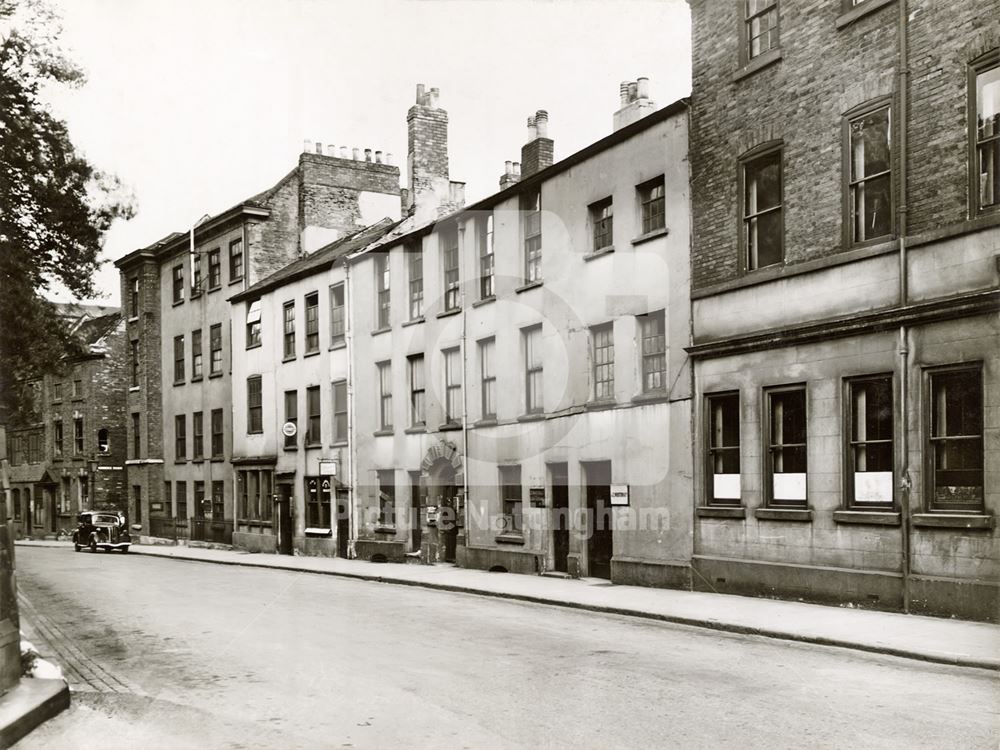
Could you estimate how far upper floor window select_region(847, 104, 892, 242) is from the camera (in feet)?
49.2

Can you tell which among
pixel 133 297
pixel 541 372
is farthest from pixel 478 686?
pixel 133 297

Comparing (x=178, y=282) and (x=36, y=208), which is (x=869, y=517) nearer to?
(x=36, y=208)

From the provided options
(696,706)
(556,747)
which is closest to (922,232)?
(696,706)

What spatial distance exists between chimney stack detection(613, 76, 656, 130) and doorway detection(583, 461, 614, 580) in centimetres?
794

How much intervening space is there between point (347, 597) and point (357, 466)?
12.3 m

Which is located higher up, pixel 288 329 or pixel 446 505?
pixel 288 329

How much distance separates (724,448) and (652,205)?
526 centimetres

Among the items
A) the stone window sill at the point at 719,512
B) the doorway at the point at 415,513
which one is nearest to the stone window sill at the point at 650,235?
the stone window sill at the point at 719,512

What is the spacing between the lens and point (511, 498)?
24500 mm

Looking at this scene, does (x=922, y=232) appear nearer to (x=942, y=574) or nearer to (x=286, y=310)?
(x=942, y=574)

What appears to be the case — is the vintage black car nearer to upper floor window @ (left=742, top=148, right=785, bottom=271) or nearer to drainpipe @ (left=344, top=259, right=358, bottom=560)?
drainpipe @ (left=344, top=259, right=358, bottom=560)

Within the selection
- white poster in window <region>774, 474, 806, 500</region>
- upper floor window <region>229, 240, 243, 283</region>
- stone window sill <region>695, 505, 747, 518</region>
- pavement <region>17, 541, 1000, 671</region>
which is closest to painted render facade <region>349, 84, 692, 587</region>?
stone window sill <region>695, 505, 747, 518</region>

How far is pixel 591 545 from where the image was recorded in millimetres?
21734

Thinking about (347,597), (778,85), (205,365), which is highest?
(778,85)
